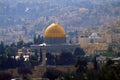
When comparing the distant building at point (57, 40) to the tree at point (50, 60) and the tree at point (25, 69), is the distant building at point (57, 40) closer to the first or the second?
the tree at point (50, 60)

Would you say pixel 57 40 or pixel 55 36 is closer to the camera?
pixel 55 36

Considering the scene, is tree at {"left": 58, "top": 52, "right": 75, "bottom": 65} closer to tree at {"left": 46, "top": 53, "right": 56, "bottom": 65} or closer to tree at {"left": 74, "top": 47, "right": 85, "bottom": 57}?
tree at {"left": 46, "top": 53, "right": 56, "bottom": 65}

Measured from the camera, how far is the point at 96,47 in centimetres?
7919

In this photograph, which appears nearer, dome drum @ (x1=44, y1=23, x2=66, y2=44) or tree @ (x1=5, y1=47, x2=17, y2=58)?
tree @ (x1=5, y1=47, x2=17, y2=58)

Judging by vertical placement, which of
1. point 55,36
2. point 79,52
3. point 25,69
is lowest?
point 25,69

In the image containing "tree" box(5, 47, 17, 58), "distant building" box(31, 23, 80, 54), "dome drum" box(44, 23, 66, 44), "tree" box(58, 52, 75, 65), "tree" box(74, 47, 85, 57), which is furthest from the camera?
"dome drum" box(44, 23, 66, 44)

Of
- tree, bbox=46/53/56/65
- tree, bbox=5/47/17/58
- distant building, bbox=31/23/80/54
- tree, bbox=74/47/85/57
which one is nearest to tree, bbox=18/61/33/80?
tree, bbox=46/53/56/65

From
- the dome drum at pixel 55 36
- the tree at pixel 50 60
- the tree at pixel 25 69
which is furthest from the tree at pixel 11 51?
the tree at pixel 25 69

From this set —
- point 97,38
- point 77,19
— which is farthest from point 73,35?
point 77,19

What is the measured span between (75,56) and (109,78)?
26.7 metres

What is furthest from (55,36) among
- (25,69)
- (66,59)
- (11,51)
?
(25,69)

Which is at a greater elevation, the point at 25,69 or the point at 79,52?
the point at 79,52

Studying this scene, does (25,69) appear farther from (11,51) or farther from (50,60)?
(11,51)

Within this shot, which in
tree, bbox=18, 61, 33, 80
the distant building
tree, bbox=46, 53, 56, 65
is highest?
the distant building
